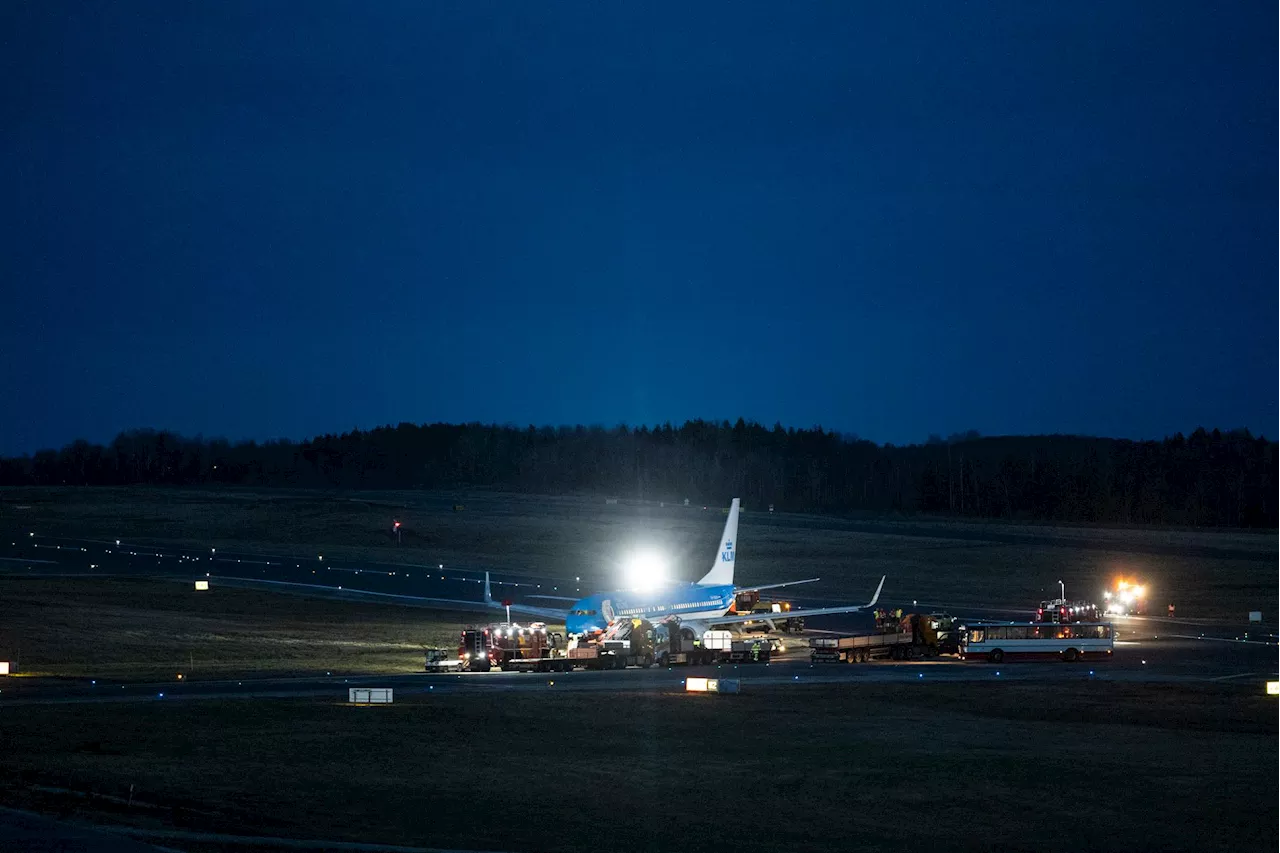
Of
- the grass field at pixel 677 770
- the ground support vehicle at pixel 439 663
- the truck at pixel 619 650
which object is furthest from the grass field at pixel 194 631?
the grass field at pixel 677 770

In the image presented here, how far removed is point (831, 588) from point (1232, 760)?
8030 centimetres

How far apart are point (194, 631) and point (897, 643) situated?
36.9 meters

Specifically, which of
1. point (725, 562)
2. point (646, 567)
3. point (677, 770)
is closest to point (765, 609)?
point (725, 562)

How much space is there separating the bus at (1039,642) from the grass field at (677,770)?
1761 centimetres

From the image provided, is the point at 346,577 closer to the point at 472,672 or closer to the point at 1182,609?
the point at 472,672

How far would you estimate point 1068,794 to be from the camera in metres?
31.9

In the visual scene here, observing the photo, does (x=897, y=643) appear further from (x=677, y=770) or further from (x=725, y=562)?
(x=677, y=770)

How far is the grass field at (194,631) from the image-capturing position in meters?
62.4

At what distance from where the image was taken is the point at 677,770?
1359 inches

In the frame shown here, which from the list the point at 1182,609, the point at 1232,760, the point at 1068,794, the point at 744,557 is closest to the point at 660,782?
the point at 1068,794

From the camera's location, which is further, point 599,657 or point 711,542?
point 711,542

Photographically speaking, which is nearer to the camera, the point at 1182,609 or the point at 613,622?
the point at 613,622

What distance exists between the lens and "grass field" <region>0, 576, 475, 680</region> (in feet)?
205

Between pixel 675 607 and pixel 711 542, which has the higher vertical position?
pixel 711 542
